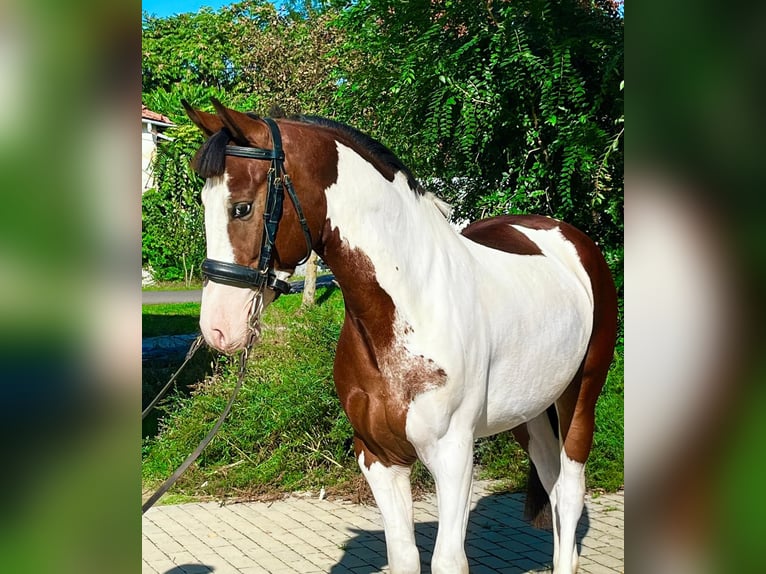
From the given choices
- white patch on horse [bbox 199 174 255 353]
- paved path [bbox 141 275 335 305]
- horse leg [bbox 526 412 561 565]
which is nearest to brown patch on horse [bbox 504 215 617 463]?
horse leg [bbox 526 412 561 565]

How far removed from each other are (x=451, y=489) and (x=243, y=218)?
1202 mm

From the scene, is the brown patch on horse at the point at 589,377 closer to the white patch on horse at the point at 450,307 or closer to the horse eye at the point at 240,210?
the white patch on horse at the point at 450,307

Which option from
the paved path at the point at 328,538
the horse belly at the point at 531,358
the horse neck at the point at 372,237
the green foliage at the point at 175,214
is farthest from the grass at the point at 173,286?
the horse neck at the point at 372,237

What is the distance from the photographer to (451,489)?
2.74 m

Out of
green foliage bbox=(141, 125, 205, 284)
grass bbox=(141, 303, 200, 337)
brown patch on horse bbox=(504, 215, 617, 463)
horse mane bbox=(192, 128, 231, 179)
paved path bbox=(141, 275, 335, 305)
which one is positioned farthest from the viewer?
paved path bbox=(141, 275, 335, 305)

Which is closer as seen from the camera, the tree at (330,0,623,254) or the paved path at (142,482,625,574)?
the paved path at (142,482,625,574)

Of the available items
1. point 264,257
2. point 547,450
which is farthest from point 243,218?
point 547,450

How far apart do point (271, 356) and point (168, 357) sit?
3.32 meters

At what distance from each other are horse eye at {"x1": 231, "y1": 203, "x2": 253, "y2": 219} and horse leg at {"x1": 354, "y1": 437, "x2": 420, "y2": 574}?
1.10 meters

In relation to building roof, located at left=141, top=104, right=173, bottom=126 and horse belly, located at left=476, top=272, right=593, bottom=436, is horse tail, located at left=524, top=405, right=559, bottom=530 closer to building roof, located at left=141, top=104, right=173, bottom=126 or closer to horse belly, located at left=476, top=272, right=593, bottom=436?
horse belly, located at left=476, top=272, right=593, bottom=436

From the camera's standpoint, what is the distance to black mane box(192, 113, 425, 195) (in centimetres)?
240

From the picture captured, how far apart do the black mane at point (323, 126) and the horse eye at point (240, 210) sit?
116 millimetres
